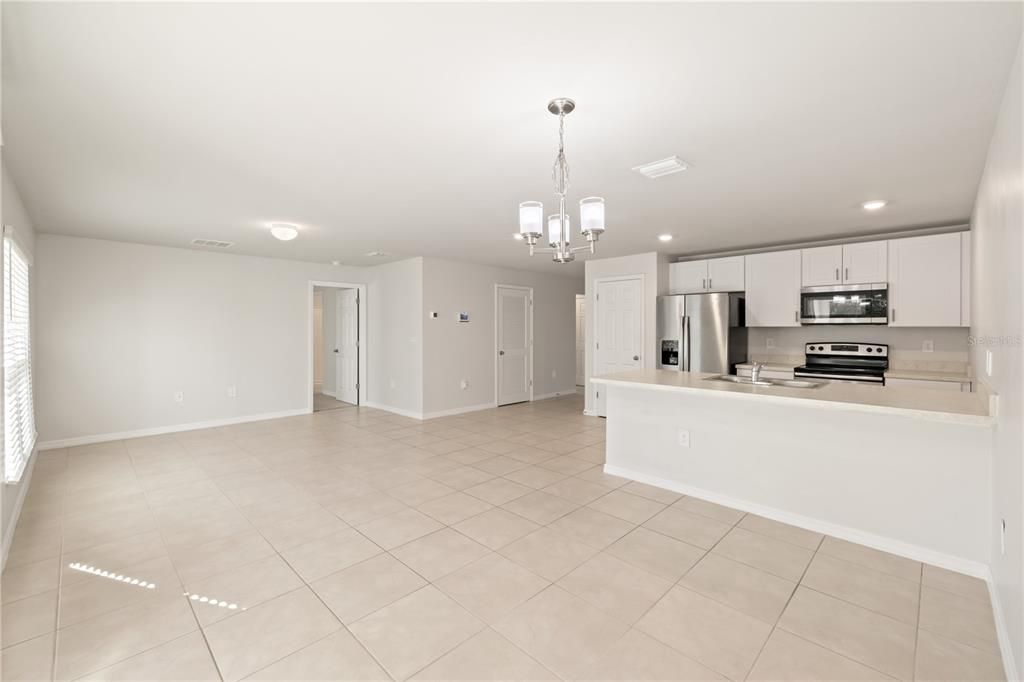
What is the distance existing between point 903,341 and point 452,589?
207 inches

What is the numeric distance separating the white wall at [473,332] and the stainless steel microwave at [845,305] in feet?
13.6

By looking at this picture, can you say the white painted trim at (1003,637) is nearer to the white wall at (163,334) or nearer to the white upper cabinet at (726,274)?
the white upper cabinet at (726,274)

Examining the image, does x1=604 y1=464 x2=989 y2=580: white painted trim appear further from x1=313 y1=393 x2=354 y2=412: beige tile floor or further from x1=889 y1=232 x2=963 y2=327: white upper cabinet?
x1=313 y1=393 x2=354 y2=412: beige tile floor

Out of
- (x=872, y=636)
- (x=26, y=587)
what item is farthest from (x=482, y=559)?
(x=26, y=587)

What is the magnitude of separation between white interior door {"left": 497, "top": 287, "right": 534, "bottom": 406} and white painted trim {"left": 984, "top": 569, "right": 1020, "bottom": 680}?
588 centimetres

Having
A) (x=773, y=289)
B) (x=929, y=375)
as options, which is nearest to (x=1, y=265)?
(x=773, y=289)

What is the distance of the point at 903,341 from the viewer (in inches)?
190

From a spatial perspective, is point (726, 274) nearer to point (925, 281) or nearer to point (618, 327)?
point (618, 327)

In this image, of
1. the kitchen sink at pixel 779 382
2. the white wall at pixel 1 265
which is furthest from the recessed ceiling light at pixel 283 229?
Result: the kitchen sink at pixel 779 382

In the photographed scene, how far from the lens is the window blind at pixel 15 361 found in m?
2.87

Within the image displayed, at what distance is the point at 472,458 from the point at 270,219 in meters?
2.96

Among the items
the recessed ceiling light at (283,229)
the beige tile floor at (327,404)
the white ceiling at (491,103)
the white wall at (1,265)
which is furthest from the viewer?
the beige tile floor at (327,404)

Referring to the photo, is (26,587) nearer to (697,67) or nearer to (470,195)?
(470,195)

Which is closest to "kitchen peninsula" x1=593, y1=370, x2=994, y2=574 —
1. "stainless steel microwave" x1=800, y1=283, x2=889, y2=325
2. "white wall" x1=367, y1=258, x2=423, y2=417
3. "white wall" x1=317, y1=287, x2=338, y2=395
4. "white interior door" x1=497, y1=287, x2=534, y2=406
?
"stainless steel microwave" x1=800, y1=283, x2=889, y2=325
